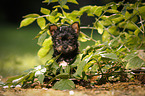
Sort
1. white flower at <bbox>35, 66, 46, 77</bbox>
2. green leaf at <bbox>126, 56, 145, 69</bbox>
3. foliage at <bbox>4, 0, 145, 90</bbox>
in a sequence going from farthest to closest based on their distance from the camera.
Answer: white flower at <bbox>35, 66, 46, 77</bbox> < foliage at <bbox>4, 0, 145, 90</bbox> < green leaf at <bbox>126, 56, 145, 69</bbox>

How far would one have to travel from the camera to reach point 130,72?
1.70 metres

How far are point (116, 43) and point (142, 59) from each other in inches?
31.3

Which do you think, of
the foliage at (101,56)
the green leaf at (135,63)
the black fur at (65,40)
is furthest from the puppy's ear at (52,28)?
the green leaf at (135,63)

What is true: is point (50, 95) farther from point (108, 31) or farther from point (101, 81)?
point (108, 31)

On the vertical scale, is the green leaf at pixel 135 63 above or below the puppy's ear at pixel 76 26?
below

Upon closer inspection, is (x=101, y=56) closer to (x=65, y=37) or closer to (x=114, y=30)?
(x=65, y=37)

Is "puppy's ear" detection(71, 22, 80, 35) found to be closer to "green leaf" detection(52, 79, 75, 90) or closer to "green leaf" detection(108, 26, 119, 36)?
"green leaf" detection(108, 26, 119, 36)

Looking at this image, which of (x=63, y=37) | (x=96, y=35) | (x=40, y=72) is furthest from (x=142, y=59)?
(x=96, y=35)

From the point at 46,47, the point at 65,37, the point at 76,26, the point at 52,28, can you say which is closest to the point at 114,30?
the point at 76,26

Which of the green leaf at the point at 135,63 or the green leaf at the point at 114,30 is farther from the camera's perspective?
the green leaf at the point at 114,30

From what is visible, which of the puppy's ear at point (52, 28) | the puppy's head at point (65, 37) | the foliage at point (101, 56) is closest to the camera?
the foliage at point (101, 56)

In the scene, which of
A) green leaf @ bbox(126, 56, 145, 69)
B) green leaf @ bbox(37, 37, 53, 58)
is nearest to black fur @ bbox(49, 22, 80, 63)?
green leaf @ bbox(37, 37, 53, 58)

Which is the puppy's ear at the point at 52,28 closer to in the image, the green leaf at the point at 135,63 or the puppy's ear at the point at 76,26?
the puppy's ear at the point at 76,26

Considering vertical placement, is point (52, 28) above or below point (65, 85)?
above
